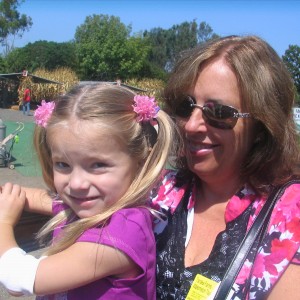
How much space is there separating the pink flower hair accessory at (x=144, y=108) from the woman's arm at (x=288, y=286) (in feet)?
2.37

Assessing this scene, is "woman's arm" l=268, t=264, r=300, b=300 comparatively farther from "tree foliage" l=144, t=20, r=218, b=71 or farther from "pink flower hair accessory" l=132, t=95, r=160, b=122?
"tree foliage" l=144, t=20, r=218, b=71

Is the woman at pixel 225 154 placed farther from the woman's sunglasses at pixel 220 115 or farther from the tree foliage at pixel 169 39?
the tree foliage at pixel 169 39

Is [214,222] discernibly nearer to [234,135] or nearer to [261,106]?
[234,135]

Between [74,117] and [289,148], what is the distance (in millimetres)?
887

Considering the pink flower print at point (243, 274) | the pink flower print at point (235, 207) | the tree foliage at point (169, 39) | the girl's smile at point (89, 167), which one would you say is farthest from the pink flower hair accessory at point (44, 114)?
the tree foliage at point (169, 39)

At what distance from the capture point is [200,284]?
1631 millimetres

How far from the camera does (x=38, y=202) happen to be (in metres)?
1.85

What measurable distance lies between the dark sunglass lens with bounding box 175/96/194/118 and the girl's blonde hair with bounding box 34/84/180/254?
0.41ft

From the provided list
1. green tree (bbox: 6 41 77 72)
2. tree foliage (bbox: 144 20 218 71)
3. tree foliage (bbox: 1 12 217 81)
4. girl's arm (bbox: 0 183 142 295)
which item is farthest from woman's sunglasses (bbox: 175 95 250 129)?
tree foliage (bbox: 144 20 218 71)

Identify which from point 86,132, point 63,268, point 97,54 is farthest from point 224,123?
point 97,54

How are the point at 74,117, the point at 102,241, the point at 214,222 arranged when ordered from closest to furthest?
the point at 102,241 → the point at 74,117 → the point at 214,222

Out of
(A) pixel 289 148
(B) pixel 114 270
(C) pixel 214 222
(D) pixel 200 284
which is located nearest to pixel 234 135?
(A) pixel 289 148

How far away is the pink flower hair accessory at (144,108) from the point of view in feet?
→ 5.42

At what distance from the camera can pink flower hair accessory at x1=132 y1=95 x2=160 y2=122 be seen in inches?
65.0
